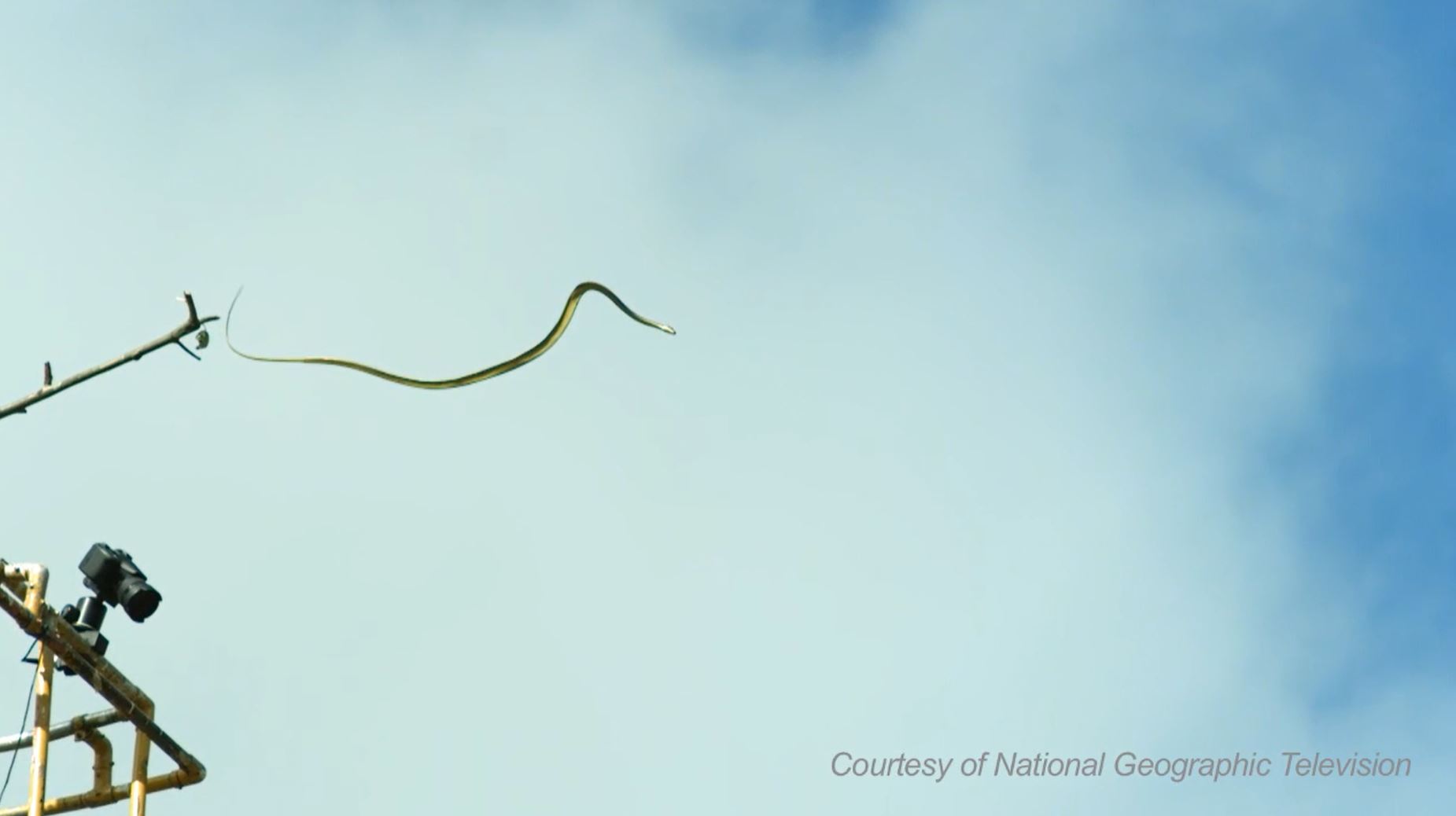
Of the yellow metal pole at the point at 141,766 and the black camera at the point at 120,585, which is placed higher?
the black camera at the point at 120,585

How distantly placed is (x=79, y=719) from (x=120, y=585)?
3.87 ft

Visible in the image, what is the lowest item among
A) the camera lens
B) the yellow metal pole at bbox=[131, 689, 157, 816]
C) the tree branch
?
the yellow metal pole at bbox=[131, 689, 157, 816]

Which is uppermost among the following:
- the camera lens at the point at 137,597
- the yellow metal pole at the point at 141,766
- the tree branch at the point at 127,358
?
the tree branch at the point at 127,358

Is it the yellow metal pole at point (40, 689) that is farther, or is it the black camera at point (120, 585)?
the black camera at point (120, 585)

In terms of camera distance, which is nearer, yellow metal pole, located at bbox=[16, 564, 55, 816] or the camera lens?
yellow metal pole, located at bbox=[16, 564, 55, 816]

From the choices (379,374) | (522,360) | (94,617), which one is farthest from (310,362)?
(94,617)

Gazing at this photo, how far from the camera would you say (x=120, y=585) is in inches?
677

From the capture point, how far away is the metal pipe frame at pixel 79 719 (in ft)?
53.1

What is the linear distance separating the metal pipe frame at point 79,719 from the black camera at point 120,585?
1.78ft

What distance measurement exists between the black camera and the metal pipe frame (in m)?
0.54

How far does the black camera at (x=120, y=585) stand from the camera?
17.2m

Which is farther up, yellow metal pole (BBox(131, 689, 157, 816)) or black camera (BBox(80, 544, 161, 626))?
black camera (BBox(80, 544, 161, 626))

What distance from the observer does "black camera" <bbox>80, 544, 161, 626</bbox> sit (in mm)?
17172

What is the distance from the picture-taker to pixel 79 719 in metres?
17.4
